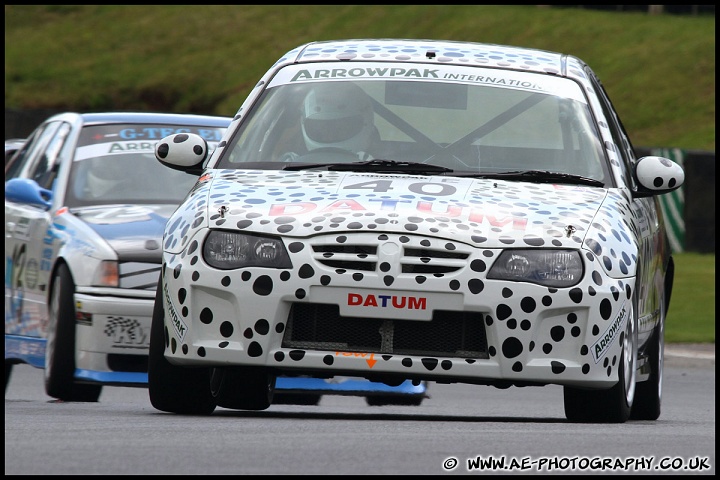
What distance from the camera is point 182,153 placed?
7.39 m

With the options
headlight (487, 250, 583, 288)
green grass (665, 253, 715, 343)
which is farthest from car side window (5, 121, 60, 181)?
green grass (665, 253, 715, 343)

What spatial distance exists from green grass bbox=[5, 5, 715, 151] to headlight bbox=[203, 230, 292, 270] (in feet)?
78.4

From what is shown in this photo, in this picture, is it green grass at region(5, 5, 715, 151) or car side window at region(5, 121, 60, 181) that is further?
green grass at region(5, 5, 715, 151)

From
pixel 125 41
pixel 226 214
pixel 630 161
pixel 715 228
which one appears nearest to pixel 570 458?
pixel 226 214

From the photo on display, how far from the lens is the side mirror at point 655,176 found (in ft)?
24.0

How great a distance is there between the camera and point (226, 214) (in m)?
6.43

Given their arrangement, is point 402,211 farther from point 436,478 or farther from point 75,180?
point 75,180

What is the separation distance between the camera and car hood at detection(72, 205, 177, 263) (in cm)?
867

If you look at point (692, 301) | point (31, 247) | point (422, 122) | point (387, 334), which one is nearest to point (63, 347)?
point (31, 247)

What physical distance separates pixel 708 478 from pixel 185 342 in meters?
2.39

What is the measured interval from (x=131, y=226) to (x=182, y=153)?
161cm

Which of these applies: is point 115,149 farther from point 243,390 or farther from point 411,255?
point 411,255

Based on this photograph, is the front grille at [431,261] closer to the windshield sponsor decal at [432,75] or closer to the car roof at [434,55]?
the windshield sponsor decal at [432,75]

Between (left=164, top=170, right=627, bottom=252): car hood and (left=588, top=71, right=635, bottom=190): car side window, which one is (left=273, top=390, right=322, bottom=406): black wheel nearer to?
(left=588, top=71, right=635, bottom=190): car side window
